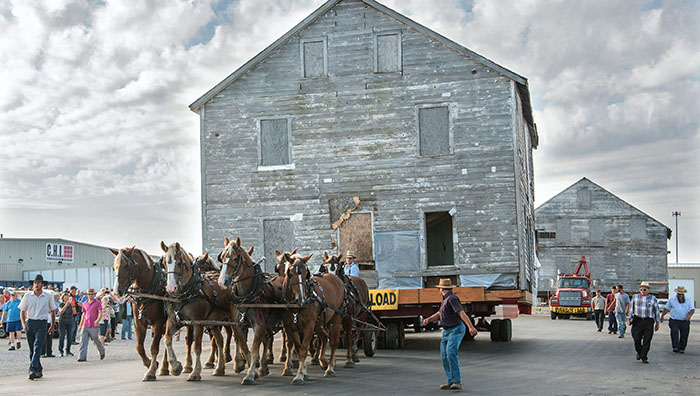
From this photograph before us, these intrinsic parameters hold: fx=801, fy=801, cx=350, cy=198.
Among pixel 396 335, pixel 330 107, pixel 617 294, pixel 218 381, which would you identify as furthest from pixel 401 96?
pixel 218 381

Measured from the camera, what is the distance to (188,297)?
1379 centimetres

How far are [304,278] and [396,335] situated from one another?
7.52 meters

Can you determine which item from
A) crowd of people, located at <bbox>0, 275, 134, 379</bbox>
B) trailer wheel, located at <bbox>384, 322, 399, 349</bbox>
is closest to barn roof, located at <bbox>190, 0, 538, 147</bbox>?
crowd of people, located at <bbox>0, 275, 134, 379</bbox>

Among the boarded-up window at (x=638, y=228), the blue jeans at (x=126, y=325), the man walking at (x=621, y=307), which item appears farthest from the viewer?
the boarded-up window at (x=638, y=228)

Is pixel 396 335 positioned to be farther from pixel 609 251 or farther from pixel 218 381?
pixel 609 251

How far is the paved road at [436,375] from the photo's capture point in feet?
40.1

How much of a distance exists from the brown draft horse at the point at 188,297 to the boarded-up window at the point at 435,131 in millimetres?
11068

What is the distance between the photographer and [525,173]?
27344mm

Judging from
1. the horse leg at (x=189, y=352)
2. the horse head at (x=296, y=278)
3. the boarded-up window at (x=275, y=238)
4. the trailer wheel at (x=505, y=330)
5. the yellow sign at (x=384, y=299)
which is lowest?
the trailer wheel at (x=505, y=330)

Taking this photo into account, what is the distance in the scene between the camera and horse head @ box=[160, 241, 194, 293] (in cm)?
1347

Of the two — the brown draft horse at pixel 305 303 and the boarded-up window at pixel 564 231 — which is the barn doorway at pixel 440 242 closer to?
the brown draft horse at pixel 305 303

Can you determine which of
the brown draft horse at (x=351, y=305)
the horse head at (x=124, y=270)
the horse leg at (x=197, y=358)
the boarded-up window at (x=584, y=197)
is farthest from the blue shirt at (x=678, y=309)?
the boarded-up window at (x=584, y=197)

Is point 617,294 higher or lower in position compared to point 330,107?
lower

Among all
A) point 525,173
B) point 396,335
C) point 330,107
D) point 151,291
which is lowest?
point 396,335
